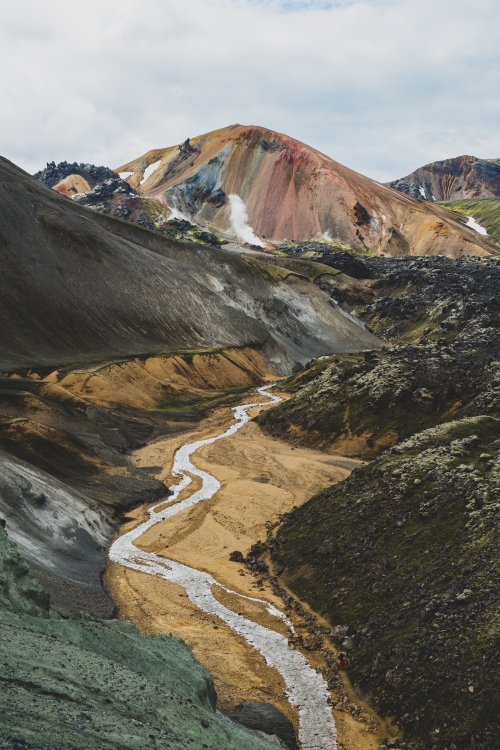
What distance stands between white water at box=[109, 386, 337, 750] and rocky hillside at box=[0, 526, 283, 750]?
7.82 ft

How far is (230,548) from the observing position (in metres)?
31.6

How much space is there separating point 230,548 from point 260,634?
348 inches

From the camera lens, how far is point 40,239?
95625 millimetres

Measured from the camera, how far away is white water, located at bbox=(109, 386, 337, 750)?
58.5ft

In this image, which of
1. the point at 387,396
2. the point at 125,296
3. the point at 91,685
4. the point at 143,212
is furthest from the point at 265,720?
the point at 143,212

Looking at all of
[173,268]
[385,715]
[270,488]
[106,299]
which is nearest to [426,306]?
[173,268]

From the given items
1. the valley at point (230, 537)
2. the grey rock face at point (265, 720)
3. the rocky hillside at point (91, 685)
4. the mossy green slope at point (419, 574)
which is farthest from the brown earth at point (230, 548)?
the rocky hillside at point (91, 685)

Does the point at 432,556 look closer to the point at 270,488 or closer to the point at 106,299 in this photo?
the point at 270,488

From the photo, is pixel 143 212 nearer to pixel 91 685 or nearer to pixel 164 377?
pixel 164 377

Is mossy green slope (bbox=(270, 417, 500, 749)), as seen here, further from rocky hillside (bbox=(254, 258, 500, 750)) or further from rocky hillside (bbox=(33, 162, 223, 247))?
rocky hillside (bbox=(33, 162, 223, 247))

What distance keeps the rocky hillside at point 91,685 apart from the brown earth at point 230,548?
13.2ft

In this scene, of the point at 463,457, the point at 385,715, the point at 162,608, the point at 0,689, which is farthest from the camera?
the point at 463,457

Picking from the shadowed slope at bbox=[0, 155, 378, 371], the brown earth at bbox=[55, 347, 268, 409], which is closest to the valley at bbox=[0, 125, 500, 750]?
the brown earth at bbox=[55, 347, 268, 409]

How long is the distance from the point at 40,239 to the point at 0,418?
201 feet
